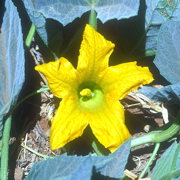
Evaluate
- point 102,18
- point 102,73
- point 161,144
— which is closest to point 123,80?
point 102,73

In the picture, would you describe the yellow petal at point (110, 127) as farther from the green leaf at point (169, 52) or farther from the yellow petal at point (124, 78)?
the green leaf at point (169, 52)

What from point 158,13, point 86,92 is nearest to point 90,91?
point 86,92

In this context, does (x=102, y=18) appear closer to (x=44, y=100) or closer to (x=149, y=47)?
(x=149, y=47)

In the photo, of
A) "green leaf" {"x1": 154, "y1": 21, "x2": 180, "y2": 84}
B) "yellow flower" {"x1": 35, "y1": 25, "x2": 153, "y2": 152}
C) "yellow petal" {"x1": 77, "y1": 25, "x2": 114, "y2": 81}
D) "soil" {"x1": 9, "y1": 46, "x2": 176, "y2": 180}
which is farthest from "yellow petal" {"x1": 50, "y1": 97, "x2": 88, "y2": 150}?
"green leaf" {"x1": 154, "y1": 21, "x2": 180, "y2": 84}

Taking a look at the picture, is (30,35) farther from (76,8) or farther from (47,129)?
(47,129)

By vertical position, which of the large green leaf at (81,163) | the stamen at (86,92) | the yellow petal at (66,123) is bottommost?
the large green leaf at (81,163)

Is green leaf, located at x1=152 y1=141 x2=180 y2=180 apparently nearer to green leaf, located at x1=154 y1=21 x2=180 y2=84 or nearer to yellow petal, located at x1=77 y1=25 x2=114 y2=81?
green leaf, located at x1=154 y1=21 x2=180 y2=84

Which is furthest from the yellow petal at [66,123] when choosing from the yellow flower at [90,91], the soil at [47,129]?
the soil at [47,129]
